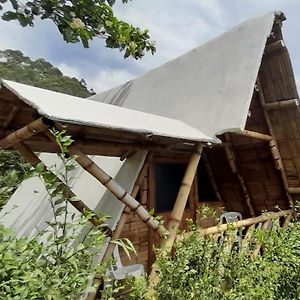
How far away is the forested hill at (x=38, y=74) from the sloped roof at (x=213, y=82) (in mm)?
19053

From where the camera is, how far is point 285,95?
539 centimetres

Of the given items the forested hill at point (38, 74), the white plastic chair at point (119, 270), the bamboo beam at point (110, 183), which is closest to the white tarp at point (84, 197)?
the bamboo beam at point (110, 183)

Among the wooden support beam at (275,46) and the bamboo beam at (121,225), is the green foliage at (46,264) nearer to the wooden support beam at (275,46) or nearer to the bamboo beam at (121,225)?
the bamboo beam at (121,225)

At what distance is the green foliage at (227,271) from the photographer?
2.64 meters

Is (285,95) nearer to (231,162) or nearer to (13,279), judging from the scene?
(231,162)

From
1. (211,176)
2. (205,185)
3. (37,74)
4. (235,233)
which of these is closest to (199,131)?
(235,233)

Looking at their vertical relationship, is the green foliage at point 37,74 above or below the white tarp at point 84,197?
above

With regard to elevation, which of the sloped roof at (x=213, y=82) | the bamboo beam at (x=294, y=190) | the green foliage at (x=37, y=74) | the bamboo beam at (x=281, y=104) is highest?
the green foliage at (x=37, y=74)

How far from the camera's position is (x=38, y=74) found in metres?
27.0

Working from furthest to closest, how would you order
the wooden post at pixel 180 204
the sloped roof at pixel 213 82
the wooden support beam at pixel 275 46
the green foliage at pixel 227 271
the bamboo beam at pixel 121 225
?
the wooden support beam at pixel 275 46
the sloped roof at pixel 213 82
the wooden post at pixel 180 204
the bamboo beam at pixel 121 225
the green foliage at pixel 227 271

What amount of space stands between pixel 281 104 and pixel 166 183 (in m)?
2.59

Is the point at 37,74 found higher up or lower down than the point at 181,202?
higher up

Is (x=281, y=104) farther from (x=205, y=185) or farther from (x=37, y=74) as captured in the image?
(x=37, y=74)

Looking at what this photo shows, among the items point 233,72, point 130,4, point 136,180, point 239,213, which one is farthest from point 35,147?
point 239,213
